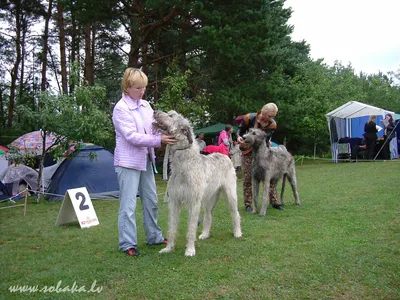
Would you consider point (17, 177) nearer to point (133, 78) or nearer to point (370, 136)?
point (133, 78)

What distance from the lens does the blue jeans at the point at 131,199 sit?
12.7 feet

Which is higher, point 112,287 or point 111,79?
point 111,79

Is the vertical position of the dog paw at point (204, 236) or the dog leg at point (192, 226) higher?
the dog leg at point (192, 226)

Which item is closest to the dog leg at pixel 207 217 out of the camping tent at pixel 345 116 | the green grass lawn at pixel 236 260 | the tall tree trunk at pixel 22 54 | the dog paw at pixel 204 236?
the dog paw at pixel 204 236

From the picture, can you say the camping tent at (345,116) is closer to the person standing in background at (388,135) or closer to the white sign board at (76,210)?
the person standing in background at (388,135)

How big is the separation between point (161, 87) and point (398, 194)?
10265 mm

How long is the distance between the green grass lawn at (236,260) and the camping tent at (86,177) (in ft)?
9.24

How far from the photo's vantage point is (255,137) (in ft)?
20.0

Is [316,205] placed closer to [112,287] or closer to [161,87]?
[112,287]

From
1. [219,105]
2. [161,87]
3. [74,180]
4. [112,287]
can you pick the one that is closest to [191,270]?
[112,287]

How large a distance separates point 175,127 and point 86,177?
19.9ft

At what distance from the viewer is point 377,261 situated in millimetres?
3418

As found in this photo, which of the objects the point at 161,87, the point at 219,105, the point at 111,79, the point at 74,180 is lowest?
the point at 74,180

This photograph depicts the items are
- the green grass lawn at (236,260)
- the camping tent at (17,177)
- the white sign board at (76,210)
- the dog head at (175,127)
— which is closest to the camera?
the green grass lawn at (236,260)
